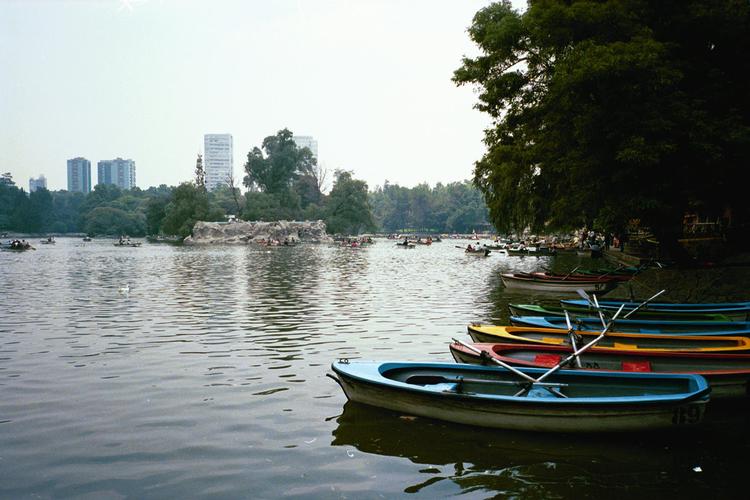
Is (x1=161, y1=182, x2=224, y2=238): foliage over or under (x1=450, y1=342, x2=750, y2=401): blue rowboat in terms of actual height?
over

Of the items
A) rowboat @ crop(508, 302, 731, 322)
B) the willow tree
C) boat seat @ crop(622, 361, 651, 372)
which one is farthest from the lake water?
the willow tree

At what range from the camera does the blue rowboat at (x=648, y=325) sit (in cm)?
1151

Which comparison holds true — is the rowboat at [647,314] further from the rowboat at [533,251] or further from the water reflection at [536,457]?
the rowboat at [533,251]

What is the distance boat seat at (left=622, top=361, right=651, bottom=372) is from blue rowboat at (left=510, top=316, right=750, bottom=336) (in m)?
2.02

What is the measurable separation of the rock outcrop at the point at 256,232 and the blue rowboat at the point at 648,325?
87.0 meters

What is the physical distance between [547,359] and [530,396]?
6.37 ft

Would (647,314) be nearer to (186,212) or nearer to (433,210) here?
(186,212)

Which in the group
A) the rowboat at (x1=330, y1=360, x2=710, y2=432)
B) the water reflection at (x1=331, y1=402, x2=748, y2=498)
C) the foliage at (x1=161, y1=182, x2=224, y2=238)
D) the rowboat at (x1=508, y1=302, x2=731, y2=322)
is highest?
the foliage at (x1=161, y1=182, x2=224, y2=238)

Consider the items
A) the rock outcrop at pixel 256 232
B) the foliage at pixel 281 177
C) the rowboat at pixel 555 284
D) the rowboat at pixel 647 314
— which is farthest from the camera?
the foliage at pixel 281 177

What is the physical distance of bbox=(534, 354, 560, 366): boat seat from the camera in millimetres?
9625

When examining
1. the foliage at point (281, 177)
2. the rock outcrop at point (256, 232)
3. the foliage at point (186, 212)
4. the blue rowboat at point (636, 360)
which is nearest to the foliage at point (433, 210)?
the foliage at point (281, 177)

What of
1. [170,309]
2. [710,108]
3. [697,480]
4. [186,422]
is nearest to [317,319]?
[170,309]

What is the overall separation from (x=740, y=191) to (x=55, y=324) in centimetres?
2227

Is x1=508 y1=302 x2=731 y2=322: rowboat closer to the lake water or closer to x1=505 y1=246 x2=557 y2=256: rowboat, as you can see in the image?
the lake water
